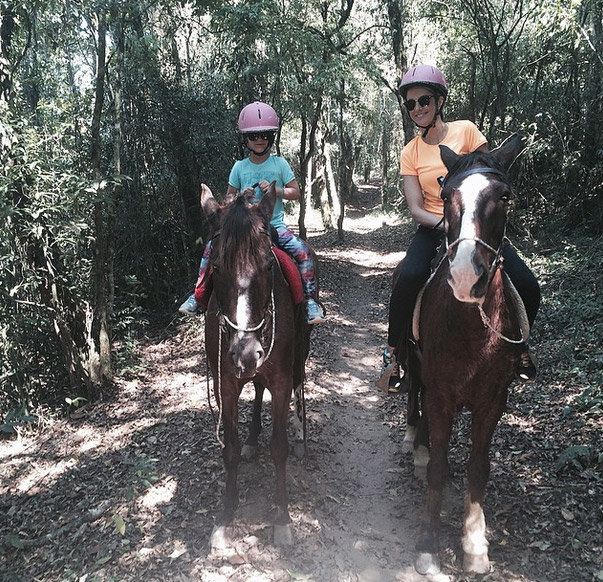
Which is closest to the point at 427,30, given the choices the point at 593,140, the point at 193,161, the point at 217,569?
the point at 593,140

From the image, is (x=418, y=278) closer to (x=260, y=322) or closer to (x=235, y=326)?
(x=260, y=322)

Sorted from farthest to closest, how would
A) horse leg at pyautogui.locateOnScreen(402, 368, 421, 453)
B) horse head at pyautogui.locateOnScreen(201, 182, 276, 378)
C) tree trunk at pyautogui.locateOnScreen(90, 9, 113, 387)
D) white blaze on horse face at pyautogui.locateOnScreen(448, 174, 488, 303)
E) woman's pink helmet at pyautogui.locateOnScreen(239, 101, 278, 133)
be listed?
tree trunk at pyautogui.locateOnScreen(90, 9, 113, 387) < horse leg at pyautogui.locateOnScreen(402, 368, 421, 453) < woman's pink helmet at pyautogui.locateOnScreen(239, 101, 278, 133) < horse head at pyautogui.locateOnScreen(201, 182, 276, 378) < white blaze on horse face at pyautogui.locateOnScreen(448, 174, 488, 303)

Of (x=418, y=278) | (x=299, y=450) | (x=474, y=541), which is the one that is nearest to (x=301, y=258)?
(x=418, y=278)

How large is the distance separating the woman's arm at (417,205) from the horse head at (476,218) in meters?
0.68

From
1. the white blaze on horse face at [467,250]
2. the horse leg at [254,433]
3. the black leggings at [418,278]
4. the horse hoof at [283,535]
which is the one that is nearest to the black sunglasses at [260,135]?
the black leggings at [418,278]

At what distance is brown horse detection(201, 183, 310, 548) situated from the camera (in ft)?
10.6

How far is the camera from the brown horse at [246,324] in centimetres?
325

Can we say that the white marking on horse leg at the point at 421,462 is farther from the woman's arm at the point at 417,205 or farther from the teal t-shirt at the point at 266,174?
the teal t-shirt at the point at 266,174

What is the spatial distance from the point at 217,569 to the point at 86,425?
377 centimetres

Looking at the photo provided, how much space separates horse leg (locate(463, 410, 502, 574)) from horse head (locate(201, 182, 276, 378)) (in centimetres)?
165

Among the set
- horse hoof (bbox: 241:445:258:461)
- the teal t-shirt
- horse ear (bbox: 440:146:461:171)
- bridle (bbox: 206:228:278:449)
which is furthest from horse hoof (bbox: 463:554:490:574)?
the teal t-shirt

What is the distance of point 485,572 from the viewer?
3.36 m

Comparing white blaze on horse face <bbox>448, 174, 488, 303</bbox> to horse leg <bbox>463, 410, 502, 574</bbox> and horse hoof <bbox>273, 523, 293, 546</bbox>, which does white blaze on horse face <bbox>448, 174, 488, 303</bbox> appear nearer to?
horse leg <bbox>463, 410, 502, 574</bbox>

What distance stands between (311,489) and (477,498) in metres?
1.63
